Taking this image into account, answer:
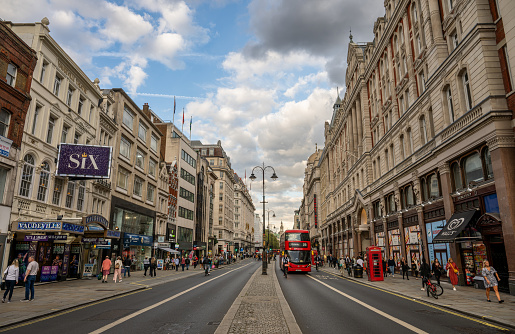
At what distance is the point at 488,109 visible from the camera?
58.9ft

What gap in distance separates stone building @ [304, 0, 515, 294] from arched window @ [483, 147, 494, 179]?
77 mm

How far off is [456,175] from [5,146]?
2820cm

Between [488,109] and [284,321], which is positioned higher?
[488,109]

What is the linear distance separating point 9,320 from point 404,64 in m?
34.8

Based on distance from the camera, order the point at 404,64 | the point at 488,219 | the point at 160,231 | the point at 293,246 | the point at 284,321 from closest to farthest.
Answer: the point at 284,321 → the point at 488,219 → the point at 404,64 → the point at 293,246 → the point at 160,231

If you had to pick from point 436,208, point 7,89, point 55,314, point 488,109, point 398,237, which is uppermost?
point 7,89

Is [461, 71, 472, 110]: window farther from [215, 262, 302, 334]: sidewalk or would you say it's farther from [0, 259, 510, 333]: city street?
[215, 262, 302, 334]: sidewalk

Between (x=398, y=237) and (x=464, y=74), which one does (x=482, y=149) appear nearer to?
(x=464, y=74)

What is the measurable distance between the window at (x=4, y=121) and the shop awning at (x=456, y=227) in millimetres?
26866

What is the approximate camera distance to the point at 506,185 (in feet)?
54.4

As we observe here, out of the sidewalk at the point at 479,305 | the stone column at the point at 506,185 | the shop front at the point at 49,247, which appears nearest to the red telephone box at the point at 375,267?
the sidewalk at the point at 479,305

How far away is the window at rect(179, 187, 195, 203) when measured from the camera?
59.3 meters

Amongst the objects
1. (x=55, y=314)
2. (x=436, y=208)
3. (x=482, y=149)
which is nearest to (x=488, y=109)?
(x=482, y=149)

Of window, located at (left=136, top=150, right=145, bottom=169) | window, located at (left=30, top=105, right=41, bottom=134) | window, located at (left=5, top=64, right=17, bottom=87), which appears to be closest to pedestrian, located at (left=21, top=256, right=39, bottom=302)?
window, located at (left=30, top=105, right=41, bottom=134)
